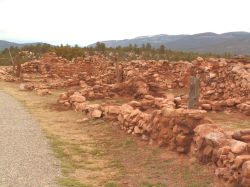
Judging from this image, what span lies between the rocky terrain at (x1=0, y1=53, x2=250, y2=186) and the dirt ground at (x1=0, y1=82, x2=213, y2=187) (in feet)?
1.22

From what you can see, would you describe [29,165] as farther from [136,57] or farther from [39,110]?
[136,57]

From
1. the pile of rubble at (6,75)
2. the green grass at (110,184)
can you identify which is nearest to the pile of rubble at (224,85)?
the green grass at (110,184)

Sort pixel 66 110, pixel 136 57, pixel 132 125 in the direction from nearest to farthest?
pixel 132 125
pixel 66 110
pixel 136 57

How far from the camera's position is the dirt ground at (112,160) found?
35.1 ft

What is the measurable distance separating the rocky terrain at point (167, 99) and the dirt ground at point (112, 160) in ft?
1.22

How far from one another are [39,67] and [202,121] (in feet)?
100

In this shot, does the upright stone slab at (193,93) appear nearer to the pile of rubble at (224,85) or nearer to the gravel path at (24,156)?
the pile of rubble at (224,85)

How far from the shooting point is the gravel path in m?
10.6

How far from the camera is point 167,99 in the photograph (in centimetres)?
1967

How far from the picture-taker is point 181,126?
12836 mm

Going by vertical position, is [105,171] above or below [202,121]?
below

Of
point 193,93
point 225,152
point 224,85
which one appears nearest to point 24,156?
point 225,152

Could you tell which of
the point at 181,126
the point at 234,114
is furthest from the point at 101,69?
the point at 181,126

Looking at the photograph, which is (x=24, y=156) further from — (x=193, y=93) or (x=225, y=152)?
(x=193, y=93)
